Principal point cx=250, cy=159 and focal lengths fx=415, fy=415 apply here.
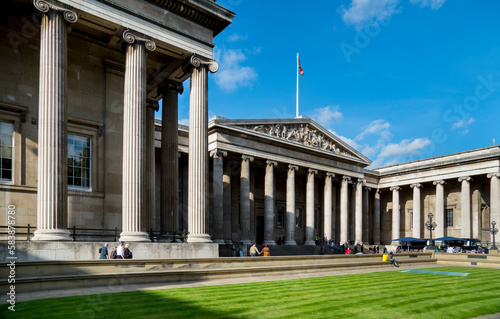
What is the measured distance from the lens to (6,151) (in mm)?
20938

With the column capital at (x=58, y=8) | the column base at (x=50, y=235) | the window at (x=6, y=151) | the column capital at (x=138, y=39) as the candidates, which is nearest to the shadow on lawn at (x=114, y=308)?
the column base at (x=50, y=235)

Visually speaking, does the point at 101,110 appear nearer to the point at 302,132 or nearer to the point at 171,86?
the point at 171,86

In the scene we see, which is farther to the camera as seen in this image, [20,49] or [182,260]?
[20,49]

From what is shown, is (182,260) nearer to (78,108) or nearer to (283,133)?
(78,108)

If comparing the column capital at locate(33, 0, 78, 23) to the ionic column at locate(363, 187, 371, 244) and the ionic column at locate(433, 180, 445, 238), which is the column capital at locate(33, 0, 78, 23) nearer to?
the ionic column at locate(363, 187, 371, 244)

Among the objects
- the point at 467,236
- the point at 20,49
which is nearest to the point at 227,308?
the point at 20,49

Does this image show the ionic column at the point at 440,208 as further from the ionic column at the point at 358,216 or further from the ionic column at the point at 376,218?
the ionic column at the point at 358,216

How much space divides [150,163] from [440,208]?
1840 inches

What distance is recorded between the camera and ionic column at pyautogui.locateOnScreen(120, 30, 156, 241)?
817 inches

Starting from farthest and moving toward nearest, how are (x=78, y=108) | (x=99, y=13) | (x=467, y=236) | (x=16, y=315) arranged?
(x=467, y=236) < (x=78, y=108) < (x=99, y=13) < (x=16, y=315)

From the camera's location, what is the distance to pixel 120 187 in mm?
24453

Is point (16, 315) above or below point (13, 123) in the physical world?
below

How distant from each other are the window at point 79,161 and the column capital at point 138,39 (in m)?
6.25

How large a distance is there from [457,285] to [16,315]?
1749cm
